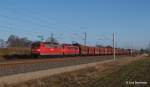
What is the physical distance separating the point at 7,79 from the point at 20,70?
6.08 meters

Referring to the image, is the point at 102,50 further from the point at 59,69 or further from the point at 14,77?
the point at 14,77

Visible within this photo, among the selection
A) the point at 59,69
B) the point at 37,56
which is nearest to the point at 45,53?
the point at 37,56

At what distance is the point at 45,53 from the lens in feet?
184

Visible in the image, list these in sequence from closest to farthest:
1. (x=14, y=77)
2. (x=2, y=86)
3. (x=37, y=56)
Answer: (x=2, y=86) → (x=14, y=77) → (x=37, y=56)

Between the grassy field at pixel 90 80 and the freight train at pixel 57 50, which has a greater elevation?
the freight train at pixel 57 50

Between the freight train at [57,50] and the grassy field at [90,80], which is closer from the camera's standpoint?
→ the grassy field at [90,80]

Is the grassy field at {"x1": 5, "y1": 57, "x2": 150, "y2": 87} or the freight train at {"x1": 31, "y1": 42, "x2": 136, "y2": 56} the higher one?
the freight train at {"x1": 31, "y1": 42, "x2": 136, "y2": 56}

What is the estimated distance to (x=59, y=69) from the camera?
114 ft

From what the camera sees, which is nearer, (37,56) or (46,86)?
(46,86)

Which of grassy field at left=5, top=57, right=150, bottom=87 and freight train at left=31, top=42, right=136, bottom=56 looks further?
freight train at left=31, top=42, right=136, bottom=56

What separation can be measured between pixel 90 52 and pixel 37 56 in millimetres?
34787

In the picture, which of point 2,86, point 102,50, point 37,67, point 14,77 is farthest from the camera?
point 102,50

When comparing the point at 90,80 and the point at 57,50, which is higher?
the point at 57,50

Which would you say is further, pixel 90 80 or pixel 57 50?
pixel 57 50
